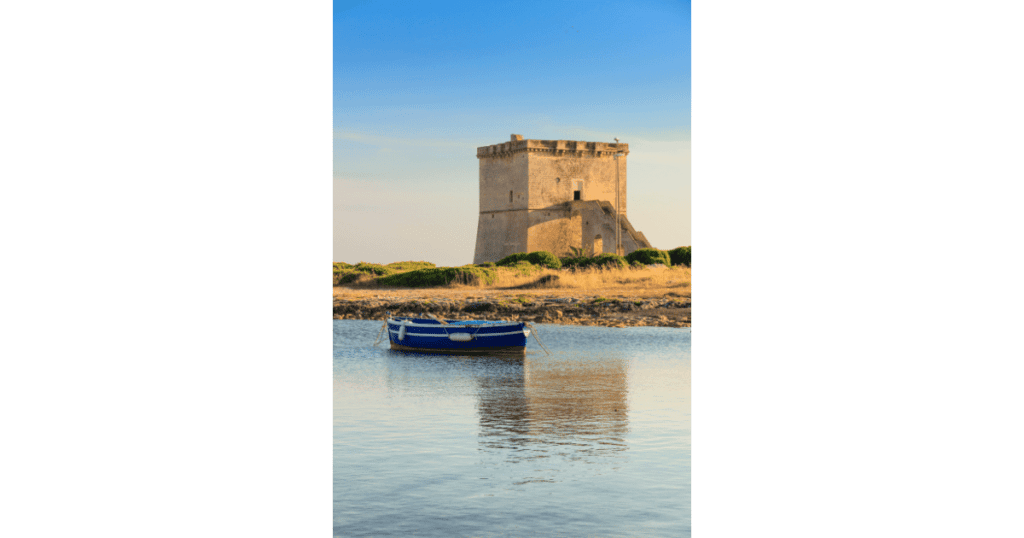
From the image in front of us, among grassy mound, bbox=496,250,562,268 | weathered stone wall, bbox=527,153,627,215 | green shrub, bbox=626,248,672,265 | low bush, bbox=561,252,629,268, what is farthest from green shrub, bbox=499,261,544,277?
weathered stone wall, bbox=527,153,627,215

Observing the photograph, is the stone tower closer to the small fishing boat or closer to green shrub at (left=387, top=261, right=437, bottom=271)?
green shrub at (left=387, top=261, right=437, bottom=271)

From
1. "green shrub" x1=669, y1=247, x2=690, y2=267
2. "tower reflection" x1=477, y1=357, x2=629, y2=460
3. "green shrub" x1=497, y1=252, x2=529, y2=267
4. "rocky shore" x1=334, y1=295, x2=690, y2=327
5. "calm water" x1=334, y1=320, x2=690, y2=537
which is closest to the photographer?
"calm water" x1=334, y1=320, x2=690, y2=537

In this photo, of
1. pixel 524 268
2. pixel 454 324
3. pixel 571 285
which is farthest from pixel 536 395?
pixel 524 268

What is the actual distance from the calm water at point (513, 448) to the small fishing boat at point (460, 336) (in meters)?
0.66

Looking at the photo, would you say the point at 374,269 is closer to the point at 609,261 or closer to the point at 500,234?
the point at 500,234

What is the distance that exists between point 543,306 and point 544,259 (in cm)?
853

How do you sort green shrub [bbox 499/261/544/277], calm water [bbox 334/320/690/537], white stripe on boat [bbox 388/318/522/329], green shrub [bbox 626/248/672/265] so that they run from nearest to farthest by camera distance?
calm water [bbox 334/320/690/537]
white stripe on boat [bbox 388/318/522/329]
green shrub [bbox 499/261/544/277]
green shrub [bbox 626/248/672/265]

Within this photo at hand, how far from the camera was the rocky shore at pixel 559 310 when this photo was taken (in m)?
18.3

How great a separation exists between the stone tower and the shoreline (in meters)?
8.38

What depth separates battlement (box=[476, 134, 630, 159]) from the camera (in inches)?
1190
